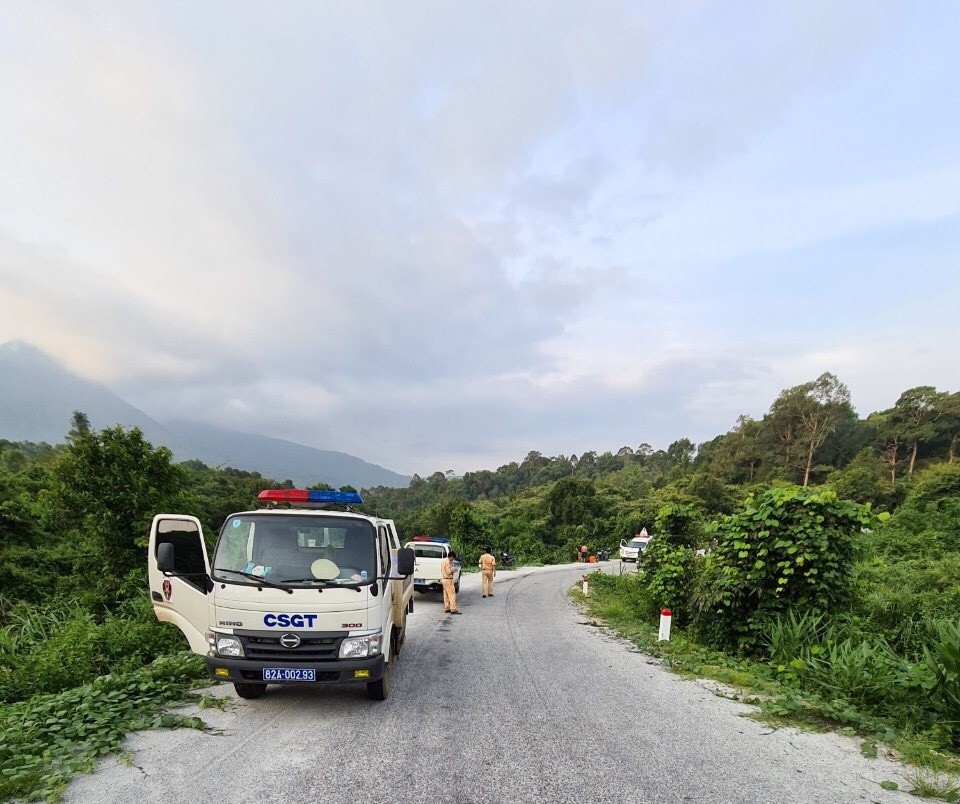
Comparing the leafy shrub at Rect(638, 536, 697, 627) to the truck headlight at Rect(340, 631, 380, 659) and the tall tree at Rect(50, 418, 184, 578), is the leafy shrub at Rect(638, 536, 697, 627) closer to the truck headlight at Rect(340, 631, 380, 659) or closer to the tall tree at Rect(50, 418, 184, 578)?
the truck headlight at Rect(340, 631, 380, 659)

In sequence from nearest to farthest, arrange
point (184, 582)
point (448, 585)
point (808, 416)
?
point (184, 582) → point (448, 585) → point (808, 416)

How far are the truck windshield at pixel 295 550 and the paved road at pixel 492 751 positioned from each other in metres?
1.35

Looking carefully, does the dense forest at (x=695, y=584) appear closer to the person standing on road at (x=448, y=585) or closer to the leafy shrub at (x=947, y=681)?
the leafy shrub at (x=947, y=681)

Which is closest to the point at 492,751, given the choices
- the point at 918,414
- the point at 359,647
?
the point at 359,647

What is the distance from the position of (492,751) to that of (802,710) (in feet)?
11.9

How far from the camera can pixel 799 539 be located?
7734 millimetres

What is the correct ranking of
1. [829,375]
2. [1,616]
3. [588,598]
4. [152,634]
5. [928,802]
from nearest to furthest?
1. [928,802]
2. [152,634]
3. [1,616]
4. [588,598]
5. [829,375]

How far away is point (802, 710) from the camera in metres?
5.64

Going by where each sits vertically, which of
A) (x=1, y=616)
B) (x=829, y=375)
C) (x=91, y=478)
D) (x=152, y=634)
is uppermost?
(x=829, y=375)

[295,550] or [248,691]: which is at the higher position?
[295,550]

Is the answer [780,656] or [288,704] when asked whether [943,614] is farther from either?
[288,704]

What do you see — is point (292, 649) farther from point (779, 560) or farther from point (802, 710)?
point (779, 560)

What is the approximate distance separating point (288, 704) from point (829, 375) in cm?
7906

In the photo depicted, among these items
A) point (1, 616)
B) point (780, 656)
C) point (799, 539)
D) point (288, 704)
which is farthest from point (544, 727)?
point (1, 616)
